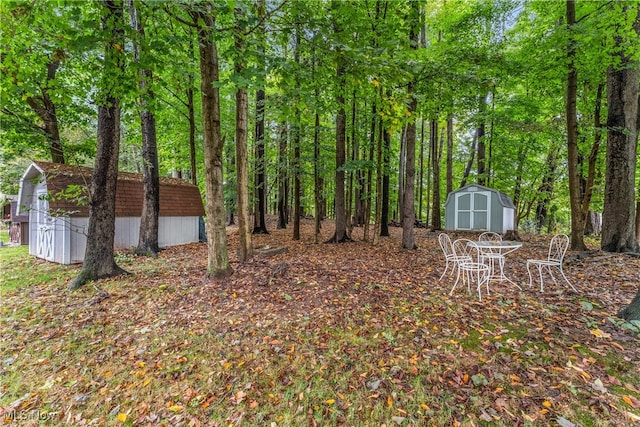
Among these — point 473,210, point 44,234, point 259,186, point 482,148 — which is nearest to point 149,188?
point 44,234

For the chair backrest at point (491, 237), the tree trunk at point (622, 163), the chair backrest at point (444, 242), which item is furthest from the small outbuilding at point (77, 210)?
the tree trunk at point (622, 163)

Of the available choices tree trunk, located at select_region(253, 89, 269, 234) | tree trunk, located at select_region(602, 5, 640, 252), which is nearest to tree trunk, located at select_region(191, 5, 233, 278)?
tree trunk, located at select_region(253, 89, 269, 234)

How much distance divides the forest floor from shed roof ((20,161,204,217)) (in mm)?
3242

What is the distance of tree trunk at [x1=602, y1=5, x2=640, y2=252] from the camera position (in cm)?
659

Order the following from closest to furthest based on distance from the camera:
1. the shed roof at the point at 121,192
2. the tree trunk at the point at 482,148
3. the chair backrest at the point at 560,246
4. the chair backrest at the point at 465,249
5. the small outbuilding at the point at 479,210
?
1. the chair backrest at the point at 560,246
2. the chair backrest at the point at 465,249
3. the shed roof at the point at 121,192
4. the tree trunk at the point at 482,148
5. the small outbuilding at the point at 479,210

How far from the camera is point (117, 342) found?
3.34 metres

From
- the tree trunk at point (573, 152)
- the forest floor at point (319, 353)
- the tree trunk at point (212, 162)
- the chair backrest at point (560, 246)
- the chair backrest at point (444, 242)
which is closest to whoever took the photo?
the forest floor at point (319, 353)

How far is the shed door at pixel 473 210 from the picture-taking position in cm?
1361

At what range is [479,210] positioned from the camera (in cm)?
1377

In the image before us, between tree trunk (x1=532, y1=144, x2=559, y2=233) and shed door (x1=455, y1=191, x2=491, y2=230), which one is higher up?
tree trunk (x1=532, y1=144, x2=559, y2=233)

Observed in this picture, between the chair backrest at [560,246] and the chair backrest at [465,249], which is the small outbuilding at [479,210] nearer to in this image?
the chair backrest at [465,249]

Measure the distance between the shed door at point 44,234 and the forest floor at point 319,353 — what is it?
11.2 ft

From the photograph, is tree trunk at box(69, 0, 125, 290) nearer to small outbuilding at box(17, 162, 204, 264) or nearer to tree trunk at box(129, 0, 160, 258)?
small outbuilding at box(17, 162, 204, 264)

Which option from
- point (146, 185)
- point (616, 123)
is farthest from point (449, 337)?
point (146, 185)
